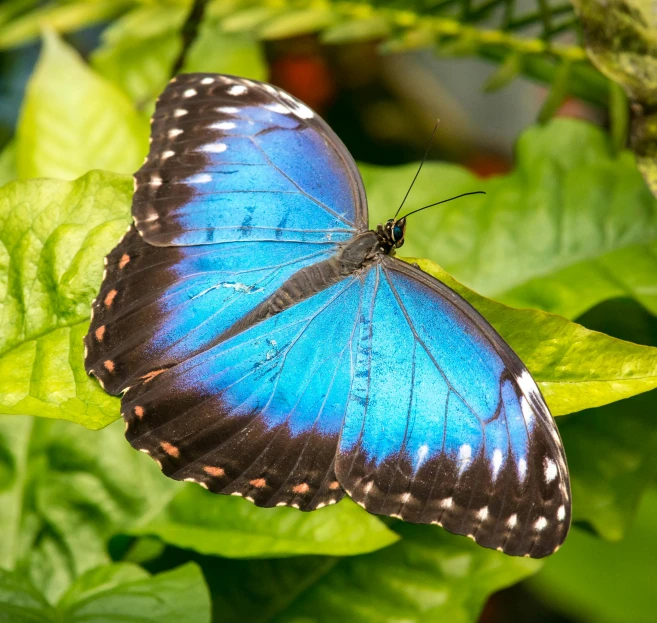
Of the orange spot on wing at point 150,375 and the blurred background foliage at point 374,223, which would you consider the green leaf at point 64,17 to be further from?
the orange spot on wing at point 150,375

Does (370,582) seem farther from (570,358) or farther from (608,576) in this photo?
(608,576)

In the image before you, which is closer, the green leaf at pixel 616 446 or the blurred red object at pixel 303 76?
the green leaf at pixel 616 446

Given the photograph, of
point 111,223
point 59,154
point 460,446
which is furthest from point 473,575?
point 59,154

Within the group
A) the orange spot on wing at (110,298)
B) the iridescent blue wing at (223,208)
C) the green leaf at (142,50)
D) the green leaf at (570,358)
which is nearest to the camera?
the green leaf at (570,358)

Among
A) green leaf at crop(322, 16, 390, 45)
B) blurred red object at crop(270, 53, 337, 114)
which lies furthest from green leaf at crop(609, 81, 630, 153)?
blurred red object at crop(270, 53, 337, 114)

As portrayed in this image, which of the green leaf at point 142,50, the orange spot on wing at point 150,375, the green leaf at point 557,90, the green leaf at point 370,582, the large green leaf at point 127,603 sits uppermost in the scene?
the green leaf at point 142,50

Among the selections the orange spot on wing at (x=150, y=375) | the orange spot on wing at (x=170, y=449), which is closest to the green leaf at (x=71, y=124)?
the orange spot on wing at (x=150, y=375)

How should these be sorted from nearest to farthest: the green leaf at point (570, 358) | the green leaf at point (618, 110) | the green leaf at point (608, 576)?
the green leaf at point (570, 358)
the green leaf at point (618, 110)
the green leaf at point (608, 576)

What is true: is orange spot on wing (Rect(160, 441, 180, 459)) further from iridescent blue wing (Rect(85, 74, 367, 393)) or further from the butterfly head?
the butterfly head

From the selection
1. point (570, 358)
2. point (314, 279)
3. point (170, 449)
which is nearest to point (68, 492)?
point (170, 449)
